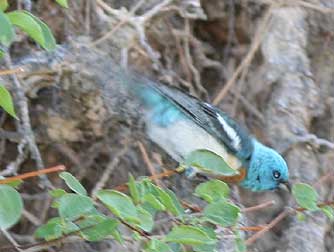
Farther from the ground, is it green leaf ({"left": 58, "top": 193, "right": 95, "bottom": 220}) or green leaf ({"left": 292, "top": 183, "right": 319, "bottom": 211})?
green leaf ({"left": 58, "top": 193, "right": 95, "bottom": 220})

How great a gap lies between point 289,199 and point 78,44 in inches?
44.6

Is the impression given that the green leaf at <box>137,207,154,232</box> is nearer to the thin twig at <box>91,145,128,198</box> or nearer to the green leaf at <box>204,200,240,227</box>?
the green leaf at <box>204,200,240,227</box>

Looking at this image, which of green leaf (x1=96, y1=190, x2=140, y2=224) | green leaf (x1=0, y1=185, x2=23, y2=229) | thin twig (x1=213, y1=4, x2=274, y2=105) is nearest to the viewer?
green leaf (x1=0, y1=185, x2=23, y2=229)

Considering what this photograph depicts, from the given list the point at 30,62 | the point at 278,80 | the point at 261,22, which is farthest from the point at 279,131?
the point at 30,62

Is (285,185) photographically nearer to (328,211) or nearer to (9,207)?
(328,211)

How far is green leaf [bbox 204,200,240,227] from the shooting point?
6.16 feet

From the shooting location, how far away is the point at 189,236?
67.4 inches

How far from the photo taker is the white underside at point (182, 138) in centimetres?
321

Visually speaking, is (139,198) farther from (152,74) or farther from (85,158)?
(152,74)

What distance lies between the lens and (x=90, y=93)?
2.89 meters

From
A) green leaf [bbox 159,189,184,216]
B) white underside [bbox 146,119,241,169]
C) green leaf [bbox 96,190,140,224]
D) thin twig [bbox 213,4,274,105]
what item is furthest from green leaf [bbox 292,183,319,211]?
thin twig [bbox 213,4,274,105]

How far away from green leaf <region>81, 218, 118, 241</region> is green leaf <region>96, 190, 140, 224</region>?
1.9 inches

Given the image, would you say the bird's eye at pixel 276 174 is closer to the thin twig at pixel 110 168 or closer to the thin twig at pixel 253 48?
the thin twig at pixel 253 48

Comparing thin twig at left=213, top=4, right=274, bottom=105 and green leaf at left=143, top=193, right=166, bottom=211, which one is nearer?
green leaf at left=143, top=193, right=166, bottom=211
